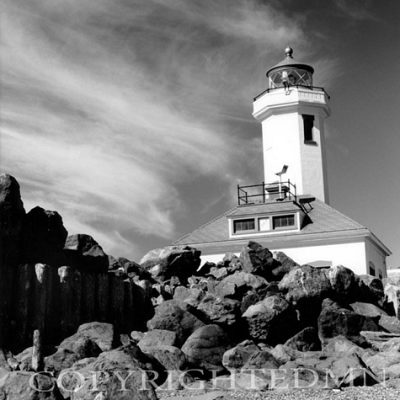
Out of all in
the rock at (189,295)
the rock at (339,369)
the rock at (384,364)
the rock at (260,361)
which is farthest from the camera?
the rock at (189,295)

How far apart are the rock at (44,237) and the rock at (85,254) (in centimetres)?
67

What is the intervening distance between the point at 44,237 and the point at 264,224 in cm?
1533

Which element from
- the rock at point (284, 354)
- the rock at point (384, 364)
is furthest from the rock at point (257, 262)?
the rock at point (384, 364)

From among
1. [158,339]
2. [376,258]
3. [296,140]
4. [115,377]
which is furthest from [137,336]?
[296,140]

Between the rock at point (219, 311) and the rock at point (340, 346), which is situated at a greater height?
the rock at point (219, 311)

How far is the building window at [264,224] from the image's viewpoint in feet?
106

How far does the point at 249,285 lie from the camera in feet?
70.8

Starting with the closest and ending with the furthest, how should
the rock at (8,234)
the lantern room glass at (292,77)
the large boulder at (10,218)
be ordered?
the rock at (8,234), the large boulder at (10,218), the lantern room glass at (292,77)

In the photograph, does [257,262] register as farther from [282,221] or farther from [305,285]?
[282,221]

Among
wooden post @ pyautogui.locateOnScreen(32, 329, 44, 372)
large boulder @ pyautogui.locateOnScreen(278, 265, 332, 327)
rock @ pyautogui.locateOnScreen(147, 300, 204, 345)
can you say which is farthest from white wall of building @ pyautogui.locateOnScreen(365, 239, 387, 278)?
wooden post @ pyautogui.locateOnScreen(32, 329, 44, 372)

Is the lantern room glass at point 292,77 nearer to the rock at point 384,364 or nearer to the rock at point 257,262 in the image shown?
the rock at point 257,262

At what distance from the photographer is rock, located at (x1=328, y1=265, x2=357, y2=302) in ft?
71.4

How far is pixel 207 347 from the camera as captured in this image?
16.2 meters

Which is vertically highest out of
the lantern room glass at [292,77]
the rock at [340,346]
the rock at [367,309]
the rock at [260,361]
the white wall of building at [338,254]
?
the lantern room glass at [292,77]
